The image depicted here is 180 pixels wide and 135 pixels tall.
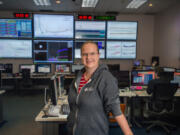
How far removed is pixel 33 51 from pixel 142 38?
4.26 m

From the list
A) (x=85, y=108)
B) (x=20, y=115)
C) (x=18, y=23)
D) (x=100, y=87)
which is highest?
(x=18, y=23)

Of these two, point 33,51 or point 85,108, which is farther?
point 33,51

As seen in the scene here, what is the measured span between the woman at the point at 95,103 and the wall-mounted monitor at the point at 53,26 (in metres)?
4.85

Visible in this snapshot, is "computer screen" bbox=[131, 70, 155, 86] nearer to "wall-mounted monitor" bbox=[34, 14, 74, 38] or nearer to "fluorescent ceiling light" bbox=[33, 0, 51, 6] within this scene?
"wall-mounted monitor" bbox=[34, 14, 74, 38]

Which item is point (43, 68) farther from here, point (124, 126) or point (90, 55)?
point (124, 126)

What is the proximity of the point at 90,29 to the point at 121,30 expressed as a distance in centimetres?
119

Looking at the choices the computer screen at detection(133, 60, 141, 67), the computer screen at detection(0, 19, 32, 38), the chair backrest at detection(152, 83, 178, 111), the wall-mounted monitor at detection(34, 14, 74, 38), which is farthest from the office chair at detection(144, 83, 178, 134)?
the computer screen at detection(0, 19, 32, 38)

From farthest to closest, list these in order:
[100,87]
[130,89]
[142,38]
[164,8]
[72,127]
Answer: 1. [142,38]
2. [164,8]
3. [130,89]
4. [72,127]
5. [100,87]

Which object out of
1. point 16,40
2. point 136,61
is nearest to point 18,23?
point 16,40

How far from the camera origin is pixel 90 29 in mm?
5867

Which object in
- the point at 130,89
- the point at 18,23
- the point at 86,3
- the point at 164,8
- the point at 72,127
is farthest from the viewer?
the point at 18,23

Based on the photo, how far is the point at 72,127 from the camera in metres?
1.19

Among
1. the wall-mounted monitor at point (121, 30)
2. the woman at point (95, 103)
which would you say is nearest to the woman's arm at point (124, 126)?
the woman at point (95, 103)

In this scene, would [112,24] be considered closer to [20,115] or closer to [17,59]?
[17,59]
